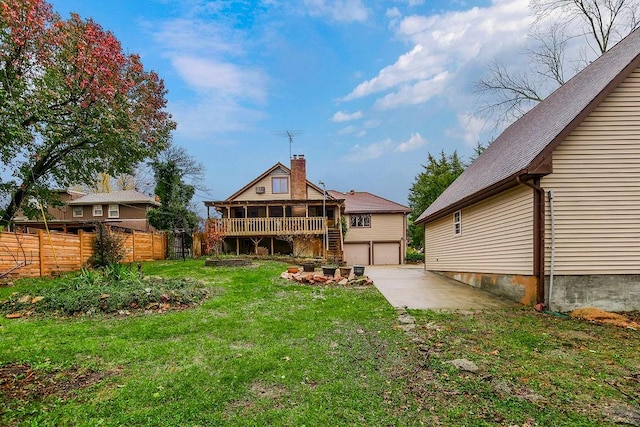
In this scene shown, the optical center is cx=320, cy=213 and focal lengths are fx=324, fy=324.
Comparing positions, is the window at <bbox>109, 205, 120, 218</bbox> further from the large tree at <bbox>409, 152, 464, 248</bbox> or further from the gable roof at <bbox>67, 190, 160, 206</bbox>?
the large tree at <bbox>409, 152, 464, 248</bbox>

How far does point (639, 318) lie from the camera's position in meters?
6.45

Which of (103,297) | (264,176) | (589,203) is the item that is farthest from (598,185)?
(264,176)

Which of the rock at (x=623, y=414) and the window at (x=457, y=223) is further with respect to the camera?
the window at (x=457, y=223)

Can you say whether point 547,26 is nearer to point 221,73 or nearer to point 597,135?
point 597,135

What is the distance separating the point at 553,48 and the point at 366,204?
50.0 feet

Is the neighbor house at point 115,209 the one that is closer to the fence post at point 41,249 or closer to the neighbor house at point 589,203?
A: the fence post at point 41,249

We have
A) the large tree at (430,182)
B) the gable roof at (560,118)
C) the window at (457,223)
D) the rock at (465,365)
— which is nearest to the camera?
the rock at (465,365)

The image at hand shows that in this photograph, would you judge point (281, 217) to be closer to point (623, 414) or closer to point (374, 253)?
point (374, 253)

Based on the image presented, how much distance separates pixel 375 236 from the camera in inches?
1001

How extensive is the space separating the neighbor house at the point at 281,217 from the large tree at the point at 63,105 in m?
6.65

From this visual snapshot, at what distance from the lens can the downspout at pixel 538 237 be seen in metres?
6.91

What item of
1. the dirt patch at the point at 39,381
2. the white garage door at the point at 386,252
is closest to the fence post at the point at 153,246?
the white garage door at the point at 386,252

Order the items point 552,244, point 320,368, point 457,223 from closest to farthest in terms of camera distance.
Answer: point 320,368, point 552,244, point 457,223

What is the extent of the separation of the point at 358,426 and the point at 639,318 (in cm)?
701
